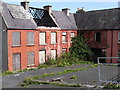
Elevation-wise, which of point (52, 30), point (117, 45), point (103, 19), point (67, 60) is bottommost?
point (67, 60)

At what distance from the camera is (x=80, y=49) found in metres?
29.1

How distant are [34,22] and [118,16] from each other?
1239 centimetres

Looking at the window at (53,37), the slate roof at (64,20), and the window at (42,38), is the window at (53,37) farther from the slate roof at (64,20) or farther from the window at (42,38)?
the slate roof at (64,20)

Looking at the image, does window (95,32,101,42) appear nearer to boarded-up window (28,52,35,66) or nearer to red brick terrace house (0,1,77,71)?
red brick terrace house (0,1,77,71)

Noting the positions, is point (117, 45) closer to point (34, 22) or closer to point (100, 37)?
point (100, 37)

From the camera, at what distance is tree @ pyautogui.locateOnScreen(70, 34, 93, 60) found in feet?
95.3

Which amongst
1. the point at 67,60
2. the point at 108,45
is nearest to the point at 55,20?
the point at 67,60

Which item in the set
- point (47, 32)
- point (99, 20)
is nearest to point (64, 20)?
point (99, 20)

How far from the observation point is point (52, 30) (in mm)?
27391

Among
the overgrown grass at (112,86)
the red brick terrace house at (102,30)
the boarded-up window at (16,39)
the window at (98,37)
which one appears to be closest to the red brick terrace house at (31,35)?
the boarded-up window at (16,39)

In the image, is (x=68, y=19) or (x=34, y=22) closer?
(x=34, y=22)

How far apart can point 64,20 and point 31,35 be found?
8.27 m

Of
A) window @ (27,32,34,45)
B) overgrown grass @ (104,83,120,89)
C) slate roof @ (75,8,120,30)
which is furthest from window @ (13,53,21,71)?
overgrown grass @ (104,83,120,89)

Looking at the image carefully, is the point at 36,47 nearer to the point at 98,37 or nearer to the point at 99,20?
the point at 98,37
